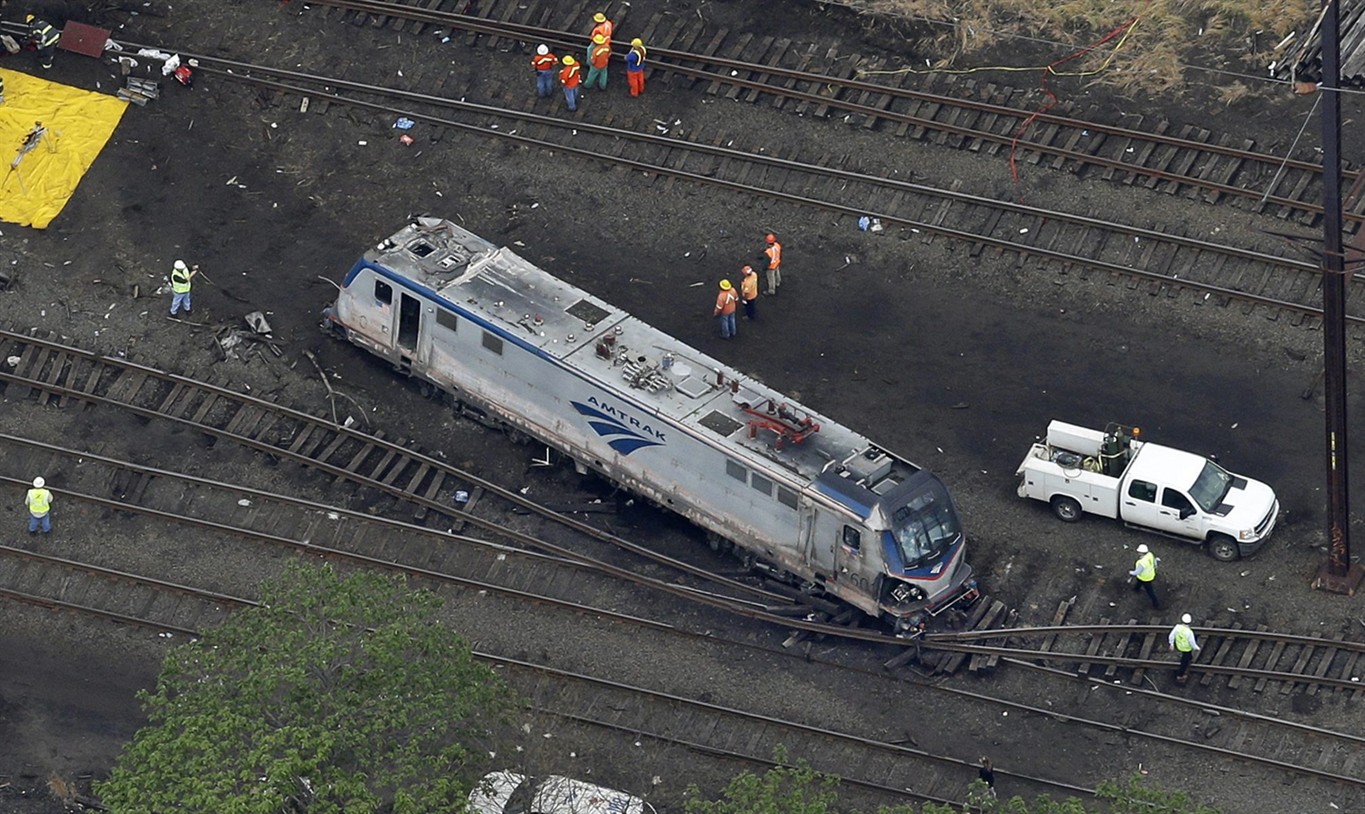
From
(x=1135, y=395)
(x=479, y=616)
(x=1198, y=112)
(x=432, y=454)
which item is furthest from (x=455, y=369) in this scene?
(x=1198, y=112)

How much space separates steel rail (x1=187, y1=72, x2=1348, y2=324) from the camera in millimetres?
46094

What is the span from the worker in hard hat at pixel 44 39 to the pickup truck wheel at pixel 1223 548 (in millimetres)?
25533

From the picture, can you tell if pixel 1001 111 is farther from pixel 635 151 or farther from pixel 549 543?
pixel 549 543

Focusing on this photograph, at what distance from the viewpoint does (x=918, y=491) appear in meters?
40.2

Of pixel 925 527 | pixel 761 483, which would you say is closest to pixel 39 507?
pixel 761 483

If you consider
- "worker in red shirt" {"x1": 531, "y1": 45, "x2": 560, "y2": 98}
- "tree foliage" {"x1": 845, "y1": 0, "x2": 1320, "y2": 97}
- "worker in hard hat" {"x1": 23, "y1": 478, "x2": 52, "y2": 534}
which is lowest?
"worker in hard hat" {"x1": 23, "y1": 478, "x2": 52, "y2": 534}

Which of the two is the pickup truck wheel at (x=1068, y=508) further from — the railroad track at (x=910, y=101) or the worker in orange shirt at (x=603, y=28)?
the worker in orange shirt at (x=603, y=28)

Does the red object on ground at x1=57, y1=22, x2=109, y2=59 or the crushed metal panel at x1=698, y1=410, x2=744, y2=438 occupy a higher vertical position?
the crushed metal panel at x1=698, y1=410, x2=744, y2=438

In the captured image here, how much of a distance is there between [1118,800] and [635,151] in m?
21.6

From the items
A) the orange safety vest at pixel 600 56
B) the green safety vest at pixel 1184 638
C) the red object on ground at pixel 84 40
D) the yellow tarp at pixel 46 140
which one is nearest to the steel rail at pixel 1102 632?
the green safety vest at pixel 1184 638

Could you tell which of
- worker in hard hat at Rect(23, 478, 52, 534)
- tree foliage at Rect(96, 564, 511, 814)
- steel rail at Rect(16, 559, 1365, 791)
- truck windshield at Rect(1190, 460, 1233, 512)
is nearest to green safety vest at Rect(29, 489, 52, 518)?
worker in hard hat at Rect(23, 478, 52, 534)

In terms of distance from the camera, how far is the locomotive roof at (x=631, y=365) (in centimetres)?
4075

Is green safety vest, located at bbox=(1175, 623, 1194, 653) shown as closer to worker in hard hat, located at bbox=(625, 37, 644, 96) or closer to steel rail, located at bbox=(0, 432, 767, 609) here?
steel rail, located at bbox=(0, 432, 767, 609)

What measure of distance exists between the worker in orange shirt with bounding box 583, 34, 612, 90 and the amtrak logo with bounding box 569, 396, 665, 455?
1034 cm
